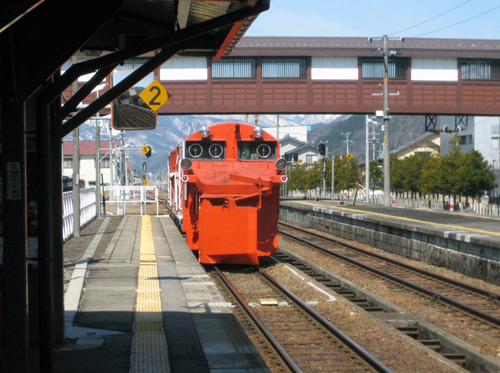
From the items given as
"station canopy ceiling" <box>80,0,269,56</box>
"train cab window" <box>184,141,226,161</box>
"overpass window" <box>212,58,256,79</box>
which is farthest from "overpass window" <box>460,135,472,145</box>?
"station canopy ceiling" <box>80,0,269,56</box>

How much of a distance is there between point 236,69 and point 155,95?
797 inches

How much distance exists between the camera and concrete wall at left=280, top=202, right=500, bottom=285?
47.3 feet

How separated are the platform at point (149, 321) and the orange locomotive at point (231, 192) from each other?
0.92 m

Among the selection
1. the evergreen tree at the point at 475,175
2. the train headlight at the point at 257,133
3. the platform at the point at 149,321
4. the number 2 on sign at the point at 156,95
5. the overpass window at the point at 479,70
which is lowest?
the platform at the point at 149,321

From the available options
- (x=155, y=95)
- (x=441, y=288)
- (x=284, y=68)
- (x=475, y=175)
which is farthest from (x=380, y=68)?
(x=155, y=95)

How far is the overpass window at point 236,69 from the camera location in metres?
31.2

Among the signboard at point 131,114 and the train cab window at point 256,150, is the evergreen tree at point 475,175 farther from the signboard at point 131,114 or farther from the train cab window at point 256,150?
the signboard at point 131,114

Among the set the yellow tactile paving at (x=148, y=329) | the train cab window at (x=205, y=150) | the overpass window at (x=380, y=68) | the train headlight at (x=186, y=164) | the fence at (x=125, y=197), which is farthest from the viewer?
the fence at (x=125, y=197)

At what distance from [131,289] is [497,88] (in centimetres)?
2604

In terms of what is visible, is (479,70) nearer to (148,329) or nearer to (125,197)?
(125,197)

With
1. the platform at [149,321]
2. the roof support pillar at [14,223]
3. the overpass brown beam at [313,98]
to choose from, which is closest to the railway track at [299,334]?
the platform at [149,321]

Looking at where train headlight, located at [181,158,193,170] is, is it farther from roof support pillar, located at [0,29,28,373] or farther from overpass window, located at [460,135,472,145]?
overpass window, located at [460,135,472,145]

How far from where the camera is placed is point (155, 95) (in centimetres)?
1134

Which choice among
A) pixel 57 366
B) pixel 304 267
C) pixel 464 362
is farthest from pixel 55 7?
pixel 304 267
